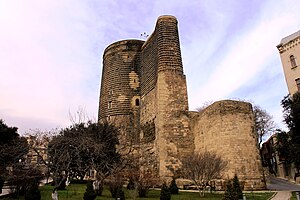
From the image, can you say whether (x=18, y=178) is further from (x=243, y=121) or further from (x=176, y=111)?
(x=243, y=121)

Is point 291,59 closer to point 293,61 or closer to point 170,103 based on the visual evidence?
point 293,61

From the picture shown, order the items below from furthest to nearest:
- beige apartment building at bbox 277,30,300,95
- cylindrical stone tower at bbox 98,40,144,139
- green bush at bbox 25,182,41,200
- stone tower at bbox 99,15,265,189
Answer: cylindrical stone tower at bbox 98,40,144,139
beige apartment building at bbox 277,30,300,95
stone tower at bbox 99,15,265,189
green bush at bbox 25,182,41,200

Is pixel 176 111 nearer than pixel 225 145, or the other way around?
pixel 225 145

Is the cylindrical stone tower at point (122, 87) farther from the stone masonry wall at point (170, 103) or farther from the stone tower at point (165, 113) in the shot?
the stone masonry wall at point (170, 103)

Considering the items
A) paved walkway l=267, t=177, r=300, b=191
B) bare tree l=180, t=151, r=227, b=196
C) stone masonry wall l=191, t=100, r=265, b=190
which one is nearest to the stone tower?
stone masonry wall l=191, t=100, r=265, b=190

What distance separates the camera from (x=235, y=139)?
1925 centimetres

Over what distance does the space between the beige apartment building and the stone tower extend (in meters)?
10.6

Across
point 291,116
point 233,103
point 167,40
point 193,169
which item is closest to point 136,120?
point 167,40

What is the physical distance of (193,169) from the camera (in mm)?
16422

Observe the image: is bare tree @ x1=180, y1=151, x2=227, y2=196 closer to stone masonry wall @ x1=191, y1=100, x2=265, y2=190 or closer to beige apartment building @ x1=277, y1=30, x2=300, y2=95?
stone masonry wall @ x1=191, y1=100, x2=265, y2=190

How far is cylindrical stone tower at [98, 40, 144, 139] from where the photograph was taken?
2962 cm

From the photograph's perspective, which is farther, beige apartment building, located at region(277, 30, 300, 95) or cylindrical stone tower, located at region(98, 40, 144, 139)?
cylindrical stone tower, located at region(98, 40, 144, 139)

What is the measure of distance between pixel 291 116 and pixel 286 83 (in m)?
13.5

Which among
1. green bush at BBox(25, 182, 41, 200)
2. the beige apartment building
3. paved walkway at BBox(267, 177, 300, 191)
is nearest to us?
green bush at BBox(25, 182, 41, 200)
